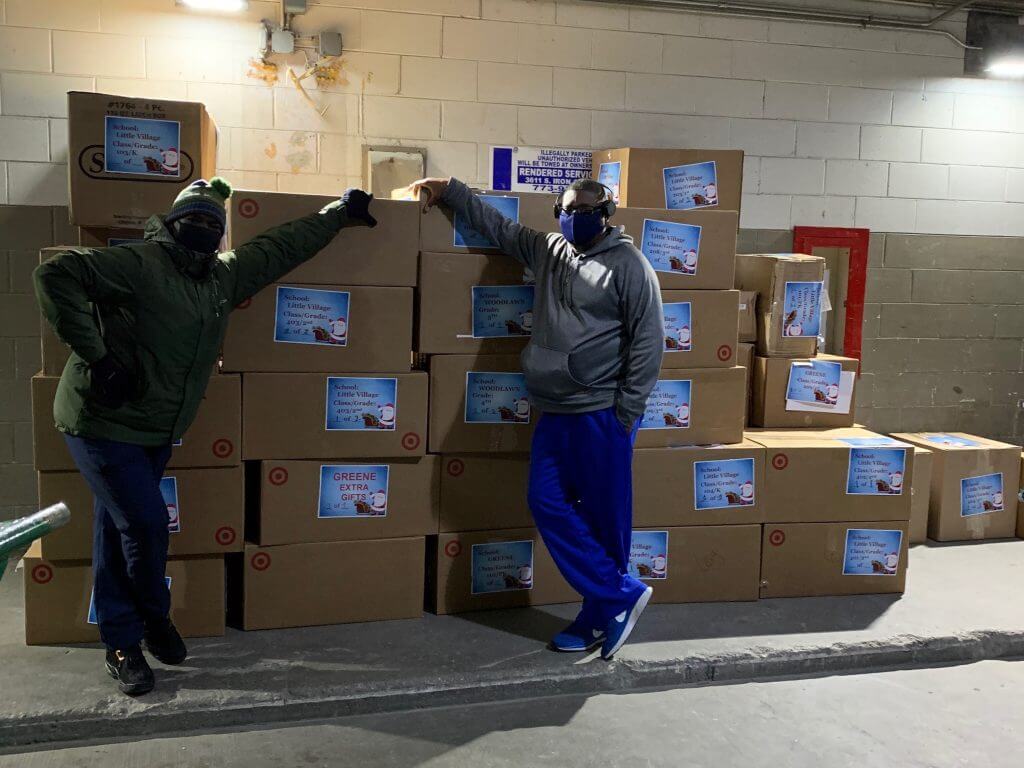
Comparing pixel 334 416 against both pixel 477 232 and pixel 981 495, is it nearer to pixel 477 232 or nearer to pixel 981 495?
pixel 477 232

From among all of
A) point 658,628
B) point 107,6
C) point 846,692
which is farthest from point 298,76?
point 846,692

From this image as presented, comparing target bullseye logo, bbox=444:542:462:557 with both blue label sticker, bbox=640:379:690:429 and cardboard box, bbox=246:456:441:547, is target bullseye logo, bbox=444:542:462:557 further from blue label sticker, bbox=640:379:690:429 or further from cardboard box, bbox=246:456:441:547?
blue label sticker, bbox=640:379:690:429

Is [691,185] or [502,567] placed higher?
[691,185]

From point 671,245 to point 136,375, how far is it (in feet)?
6.45

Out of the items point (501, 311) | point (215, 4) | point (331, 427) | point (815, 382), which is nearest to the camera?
point (331, 427)

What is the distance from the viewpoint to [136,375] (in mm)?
2562

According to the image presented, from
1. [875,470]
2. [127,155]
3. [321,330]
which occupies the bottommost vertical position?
[875,470]

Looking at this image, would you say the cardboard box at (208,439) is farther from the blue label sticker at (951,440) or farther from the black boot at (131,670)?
the blue label sticker at (951,440)

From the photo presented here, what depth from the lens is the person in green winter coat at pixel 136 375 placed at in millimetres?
2498

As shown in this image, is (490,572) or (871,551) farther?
(871,551)

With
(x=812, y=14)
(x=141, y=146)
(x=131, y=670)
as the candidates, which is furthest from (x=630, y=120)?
(x=131, y=670)

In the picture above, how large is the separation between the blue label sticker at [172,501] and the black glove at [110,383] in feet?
1.75

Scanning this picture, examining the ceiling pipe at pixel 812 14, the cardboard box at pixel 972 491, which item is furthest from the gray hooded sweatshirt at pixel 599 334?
the cardboard box at pixel 972 491

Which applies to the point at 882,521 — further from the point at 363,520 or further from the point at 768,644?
the point at 363,520
